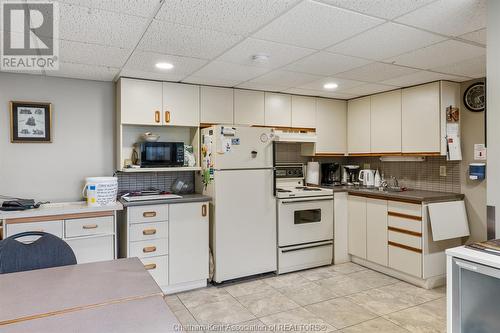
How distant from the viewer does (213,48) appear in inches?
104

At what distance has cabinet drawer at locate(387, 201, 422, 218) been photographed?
3.43 meters

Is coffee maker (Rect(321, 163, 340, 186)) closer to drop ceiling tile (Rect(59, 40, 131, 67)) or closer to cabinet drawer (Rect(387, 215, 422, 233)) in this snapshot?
cabinet drawer (Rect(387, 215, 422, 233))

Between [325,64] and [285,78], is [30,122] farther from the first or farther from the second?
[325,64]

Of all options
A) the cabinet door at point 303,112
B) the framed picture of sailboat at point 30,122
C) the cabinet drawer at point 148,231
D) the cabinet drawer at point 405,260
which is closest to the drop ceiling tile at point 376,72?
the cabinet door at point 303,112

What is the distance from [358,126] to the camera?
4.64m

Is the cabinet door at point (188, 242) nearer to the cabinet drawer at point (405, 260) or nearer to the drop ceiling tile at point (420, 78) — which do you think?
the cabinet drawer at point (405, 260)

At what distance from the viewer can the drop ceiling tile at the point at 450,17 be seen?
6.23 ft

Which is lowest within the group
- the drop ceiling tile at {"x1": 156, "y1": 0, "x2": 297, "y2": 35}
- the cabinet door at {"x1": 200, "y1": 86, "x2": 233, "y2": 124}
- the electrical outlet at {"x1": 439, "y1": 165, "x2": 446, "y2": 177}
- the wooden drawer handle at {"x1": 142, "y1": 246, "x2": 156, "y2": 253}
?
the wooden drawer handle at {"x1": 142, "y1": 246, "x2": 156, "y2": 253}

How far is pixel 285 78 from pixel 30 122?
2644 mm

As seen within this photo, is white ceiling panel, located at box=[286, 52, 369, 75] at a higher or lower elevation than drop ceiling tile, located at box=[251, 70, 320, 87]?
lower

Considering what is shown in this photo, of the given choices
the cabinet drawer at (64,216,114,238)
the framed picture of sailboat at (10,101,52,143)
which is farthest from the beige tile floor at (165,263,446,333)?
the framed picture of sailboat at (10,101,52,143)

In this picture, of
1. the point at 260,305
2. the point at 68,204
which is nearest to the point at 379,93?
the point at 260,305

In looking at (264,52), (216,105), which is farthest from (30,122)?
(264,52)

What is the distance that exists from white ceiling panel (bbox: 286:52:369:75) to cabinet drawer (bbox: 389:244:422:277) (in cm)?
202
